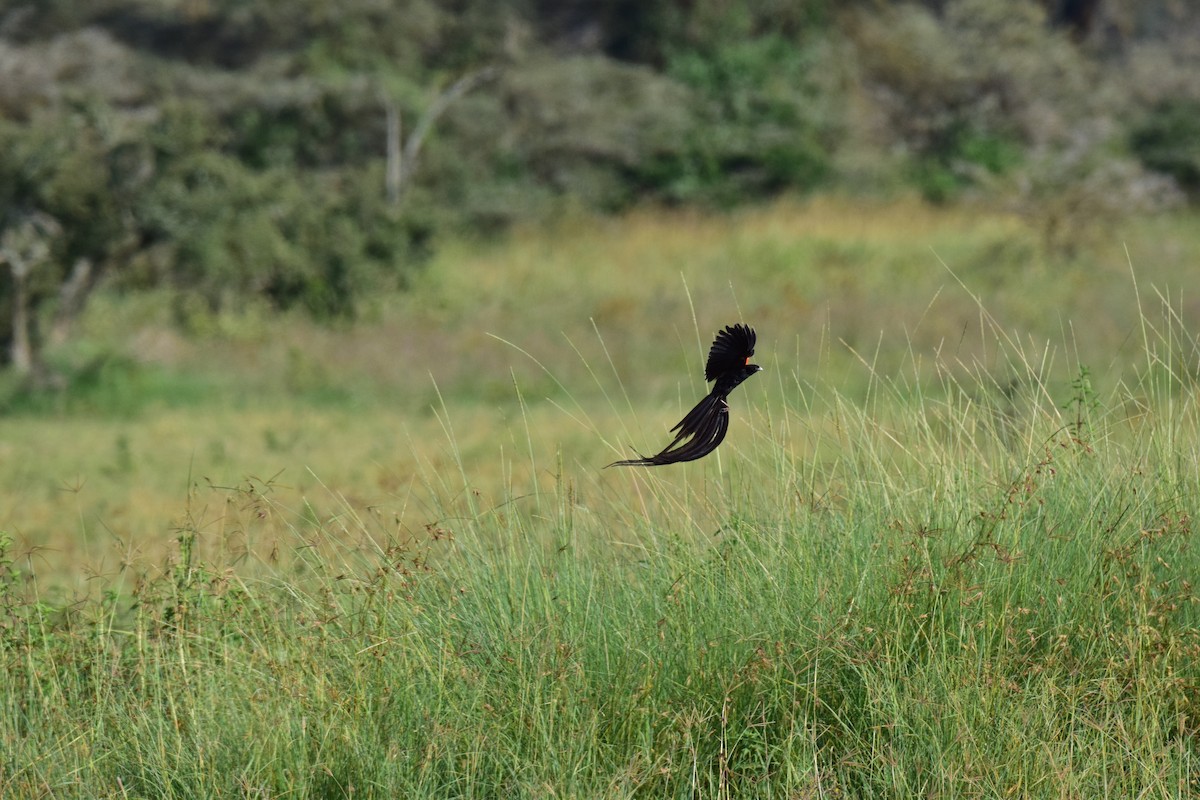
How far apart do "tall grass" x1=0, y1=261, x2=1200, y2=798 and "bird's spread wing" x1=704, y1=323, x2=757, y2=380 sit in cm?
48

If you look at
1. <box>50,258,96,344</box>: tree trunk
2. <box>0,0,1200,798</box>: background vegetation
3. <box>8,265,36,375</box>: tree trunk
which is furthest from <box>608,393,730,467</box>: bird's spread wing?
<box>50,258,96,344</box>: tree trunk

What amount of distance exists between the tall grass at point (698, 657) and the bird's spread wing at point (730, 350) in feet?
1.58

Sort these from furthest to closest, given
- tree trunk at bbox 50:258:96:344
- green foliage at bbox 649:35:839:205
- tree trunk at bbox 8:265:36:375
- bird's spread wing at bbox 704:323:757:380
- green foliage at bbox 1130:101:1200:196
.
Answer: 1. green foliage at bbox 649:35:839:205
2. green foliage at bbox 1130:101:1200:196
3. tree trunk at bbox 50:258:96:344
4. tree trunk at bbox 8:265:36:375
5. bird's spread wing at bbox 704:323:757:380

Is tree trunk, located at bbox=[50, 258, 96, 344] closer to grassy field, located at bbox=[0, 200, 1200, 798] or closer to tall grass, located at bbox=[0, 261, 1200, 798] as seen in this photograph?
grassy field, located at bbox=[0, 200, 1200, 798]

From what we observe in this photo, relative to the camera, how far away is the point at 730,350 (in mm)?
2840

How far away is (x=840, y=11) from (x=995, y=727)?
25.7 meters

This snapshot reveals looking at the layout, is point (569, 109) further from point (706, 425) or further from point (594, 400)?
point (706, 425)

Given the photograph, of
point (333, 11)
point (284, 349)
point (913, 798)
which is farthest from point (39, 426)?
point (333, 11)

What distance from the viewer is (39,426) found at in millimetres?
10109

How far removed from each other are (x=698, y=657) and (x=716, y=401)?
2.18 feet

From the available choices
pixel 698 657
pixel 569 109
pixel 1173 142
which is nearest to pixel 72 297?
pixel 698 657

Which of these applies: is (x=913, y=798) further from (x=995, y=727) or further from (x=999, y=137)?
(x=999, y=137)

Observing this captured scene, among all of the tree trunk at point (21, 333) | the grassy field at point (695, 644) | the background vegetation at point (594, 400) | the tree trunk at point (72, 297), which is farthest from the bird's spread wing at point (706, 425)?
the tree trunk at point (72, 297)

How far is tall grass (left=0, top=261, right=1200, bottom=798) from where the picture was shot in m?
2.93
